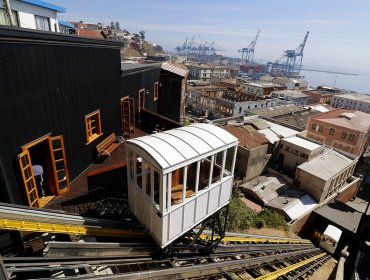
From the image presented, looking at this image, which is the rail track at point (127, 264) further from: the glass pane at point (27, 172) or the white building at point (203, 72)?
the white building at point (203, 72)

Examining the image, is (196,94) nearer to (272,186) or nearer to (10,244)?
(272,186)

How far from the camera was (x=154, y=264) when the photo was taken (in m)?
7.08

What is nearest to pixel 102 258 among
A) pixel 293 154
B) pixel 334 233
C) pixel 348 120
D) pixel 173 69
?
pixel 173 69

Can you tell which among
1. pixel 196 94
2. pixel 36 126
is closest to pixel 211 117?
pixel 196 94

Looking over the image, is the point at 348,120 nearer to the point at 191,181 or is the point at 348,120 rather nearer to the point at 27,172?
the point at 191,181

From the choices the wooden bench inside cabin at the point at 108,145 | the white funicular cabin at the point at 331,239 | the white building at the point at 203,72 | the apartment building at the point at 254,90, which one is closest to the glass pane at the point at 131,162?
the wooden bench inside cabin at the point at 108,145

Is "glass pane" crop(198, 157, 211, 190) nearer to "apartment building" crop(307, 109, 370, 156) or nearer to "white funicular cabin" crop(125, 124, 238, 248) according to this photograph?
"white funicular cabin" crop(125, 124, 238, 248)

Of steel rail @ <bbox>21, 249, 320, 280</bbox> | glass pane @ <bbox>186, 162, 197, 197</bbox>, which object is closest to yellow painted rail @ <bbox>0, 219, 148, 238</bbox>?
steel rail @ <bbox>21, 249, 320, 280</bbox>

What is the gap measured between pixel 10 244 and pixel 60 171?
9.91ft

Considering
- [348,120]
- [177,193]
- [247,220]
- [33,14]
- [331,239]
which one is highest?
[33,14]

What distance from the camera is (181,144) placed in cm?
685

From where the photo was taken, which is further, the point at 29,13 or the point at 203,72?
the point at 203,72

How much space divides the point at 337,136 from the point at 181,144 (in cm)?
4004

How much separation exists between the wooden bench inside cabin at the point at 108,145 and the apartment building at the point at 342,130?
3745cm
